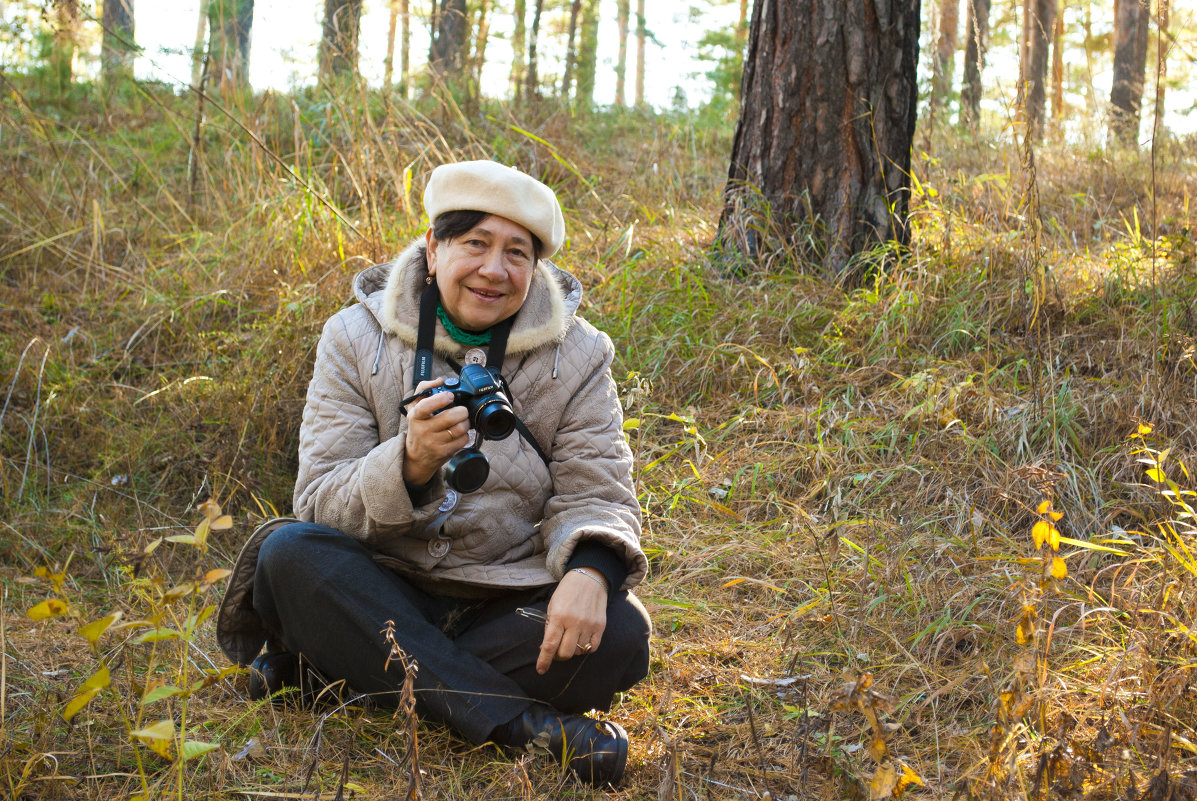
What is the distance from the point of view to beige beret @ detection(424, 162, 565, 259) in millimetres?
2232

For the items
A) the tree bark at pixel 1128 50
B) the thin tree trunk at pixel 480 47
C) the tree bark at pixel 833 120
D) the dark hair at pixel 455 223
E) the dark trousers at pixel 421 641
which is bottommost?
the dark trousers at pixel 421 641

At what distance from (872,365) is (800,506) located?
77 cm

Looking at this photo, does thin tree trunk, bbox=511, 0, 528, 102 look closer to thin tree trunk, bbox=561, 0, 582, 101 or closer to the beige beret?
thin tree trunk, bbox=561, 0, 582, 101

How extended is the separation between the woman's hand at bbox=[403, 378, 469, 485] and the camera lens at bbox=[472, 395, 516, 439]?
0.04 meters

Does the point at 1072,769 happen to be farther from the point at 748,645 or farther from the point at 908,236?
the point at 908,236

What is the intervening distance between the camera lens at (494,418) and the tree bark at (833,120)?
257cm

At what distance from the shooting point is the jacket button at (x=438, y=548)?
2271 mm

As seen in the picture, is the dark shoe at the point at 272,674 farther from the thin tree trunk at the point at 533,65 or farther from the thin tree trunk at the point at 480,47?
the thin tree trunk at the point at 533,65

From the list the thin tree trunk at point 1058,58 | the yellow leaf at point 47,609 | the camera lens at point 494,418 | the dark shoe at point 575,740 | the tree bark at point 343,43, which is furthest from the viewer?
the tree bark at point 343,43

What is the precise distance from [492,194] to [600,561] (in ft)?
2.81

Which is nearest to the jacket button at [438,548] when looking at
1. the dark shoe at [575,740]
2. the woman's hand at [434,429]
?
the woman's hand at [434,429]

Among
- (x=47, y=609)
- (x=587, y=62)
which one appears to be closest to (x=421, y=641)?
(x=47, y=609)

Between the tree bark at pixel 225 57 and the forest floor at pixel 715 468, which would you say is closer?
the forest floor at pixel 715 468

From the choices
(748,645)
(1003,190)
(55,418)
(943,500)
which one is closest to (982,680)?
(748,645)
